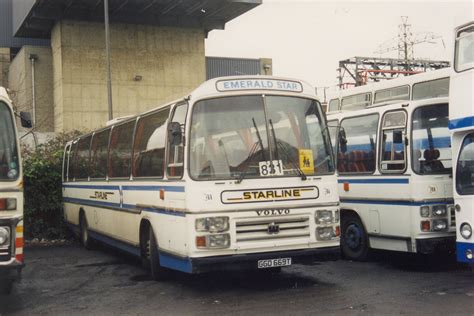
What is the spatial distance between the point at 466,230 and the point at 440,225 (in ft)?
4.32

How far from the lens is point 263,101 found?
880 centimetres

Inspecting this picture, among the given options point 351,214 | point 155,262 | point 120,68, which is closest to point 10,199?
point 155,262

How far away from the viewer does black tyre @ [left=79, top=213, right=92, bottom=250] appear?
14.4 m

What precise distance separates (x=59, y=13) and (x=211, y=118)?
26488 millimetres

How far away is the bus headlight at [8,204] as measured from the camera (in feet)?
24.9

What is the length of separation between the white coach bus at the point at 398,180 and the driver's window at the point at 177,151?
3.11 metres

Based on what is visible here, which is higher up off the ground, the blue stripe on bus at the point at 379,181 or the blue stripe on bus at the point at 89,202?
the blue stripe on bus at the point at 379,181

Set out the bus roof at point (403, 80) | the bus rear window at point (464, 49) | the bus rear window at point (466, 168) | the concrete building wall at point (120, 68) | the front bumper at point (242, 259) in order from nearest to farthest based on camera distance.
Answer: the front bumper at point (242, 259)
the bus rear window at point (466, 168)
the bus rear window at point (464, 49)
the bus roof at point (403, 80)
the concrete building wall at point (120, 68)

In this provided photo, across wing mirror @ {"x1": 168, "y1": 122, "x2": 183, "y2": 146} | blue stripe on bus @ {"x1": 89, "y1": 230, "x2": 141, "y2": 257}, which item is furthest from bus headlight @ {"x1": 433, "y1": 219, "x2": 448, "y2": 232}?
blue stripe on bus @ {"x1": 89, "y1": 230, "x2": 141, "y2": 257}

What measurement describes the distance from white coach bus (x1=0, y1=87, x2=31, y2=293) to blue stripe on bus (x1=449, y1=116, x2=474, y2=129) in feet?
19.4

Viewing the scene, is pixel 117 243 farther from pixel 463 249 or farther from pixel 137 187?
pixel 463 249

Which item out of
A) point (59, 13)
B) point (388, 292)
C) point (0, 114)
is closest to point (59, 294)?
point (0, 114)

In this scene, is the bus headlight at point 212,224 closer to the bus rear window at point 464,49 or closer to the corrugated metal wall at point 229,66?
the bus rear window at point 464,49

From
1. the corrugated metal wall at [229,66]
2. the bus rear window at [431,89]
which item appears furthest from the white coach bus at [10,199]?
the corrugated metal wall at [229,66]
